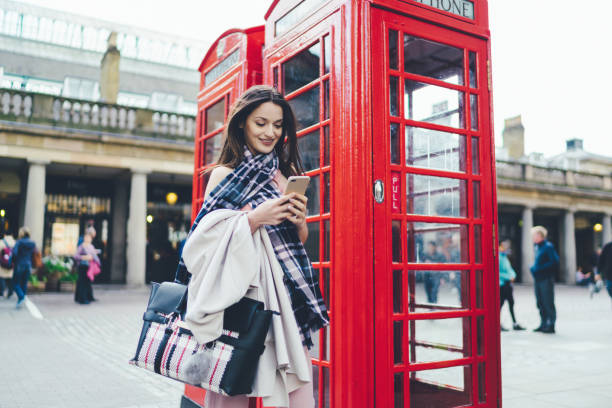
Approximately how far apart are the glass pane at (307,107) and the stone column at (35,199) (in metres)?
14.1

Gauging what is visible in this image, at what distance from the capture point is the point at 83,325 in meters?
9.22

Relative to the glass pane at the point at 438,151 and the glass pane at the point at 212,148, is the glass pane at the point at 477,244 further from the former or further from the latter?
the glass pane at the point at 212,148

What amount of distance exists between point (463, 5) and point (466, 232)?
55.3 inches

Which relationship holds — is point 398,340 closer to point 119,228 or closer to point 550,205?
point 119,228

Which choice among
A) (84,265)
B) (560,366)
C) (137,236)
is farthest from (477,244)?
(137,236)

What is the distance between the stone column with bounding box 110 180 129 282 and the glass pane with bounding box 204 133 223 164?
626 inches

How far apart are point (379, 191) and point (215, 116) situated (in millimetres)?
2286

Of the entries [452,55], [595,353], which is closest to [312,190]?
[452,55]

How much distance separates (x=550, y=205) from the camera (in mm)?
25812

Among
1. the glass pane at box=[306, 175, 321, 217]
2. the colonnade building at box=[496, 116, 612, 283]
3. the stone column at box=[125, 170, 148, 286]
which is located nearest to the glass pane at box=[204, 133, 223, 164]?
the glass pane at box=[306, 175, 321, 217]

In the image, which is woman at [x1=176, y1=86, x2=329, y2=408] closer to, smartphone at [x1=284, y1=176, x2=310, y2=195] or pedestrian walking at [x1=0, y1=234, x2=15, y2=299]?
smartphone at [x1=284, y1=176, x2=310, y2=195]

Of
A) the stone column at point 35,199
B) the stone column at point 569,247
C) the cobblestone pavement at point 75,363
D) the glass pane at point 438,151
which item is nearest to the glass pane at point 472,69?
the glass pane at point 438,151

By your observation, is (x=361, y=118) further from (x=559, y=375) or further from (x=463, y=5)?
(x=559, y=375)

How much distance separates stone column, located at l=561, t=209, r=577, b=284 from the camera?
26531 mm
